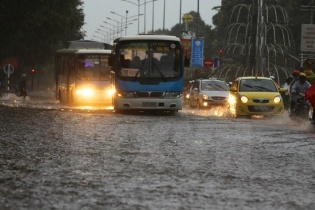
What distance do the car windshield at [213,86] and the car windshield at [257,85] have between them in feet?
27.5

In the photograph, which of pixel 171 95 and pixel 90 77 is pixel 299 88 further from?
pixel 90 77

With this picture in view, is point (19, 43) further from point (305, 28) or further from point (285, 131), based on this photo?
point (285, 131)

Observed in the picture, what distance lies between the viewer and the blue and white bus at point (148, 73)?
102 feet

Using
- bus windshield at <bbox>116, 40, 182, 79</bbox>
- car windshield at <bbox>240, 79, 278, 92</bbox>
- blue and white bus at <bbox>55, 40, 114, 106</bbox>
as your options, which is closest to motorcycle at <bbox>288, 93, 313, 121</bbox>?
car windshield at <bbox>240, 79, 278, 92</bbox>

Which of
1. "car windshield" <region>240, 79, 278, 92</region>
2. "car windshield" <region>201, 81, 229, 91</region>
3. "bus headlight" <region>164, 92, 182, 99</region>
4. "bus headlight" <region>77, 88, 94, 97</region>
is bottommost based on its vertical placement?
"bus headlight" <region>77, 88, 94, 97</region>

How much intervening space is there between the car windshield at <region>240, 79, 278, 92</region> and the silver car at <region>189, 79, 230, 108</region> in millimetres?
7352

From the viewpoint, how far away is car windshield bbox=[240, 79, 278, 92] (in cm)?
3191

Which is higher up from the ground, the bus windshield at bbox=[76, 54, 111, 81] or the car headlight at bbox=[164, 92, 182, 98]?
the bus windshield at bbox=[76, 54, 111, 81]

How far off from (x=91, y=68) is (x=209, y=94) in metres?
6.31

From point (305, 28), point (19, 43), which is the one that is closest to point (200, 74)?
point (19, 43)

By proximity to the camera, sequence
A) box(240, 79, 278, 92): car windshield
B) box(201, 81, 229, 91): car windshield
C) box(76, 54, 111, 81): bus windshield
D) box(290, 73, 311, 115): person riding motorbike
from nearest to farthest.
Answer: box(290, 73, 311, 115): person riding motorbike
box(240, 79, 278, 92): car windshield
box(201, 81, 229, 91): car windshield
box(76, 54, 111, 81): bus windshield

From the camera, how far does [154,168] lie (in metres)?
12.4

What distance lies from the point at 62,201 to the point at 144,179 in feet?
7.18

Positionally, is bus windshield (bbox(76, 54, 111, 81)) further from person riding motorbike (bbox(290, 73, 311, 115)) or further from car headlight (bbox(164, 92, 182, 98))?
person riding motorbike (bbox(290, 73, 311, 115))
